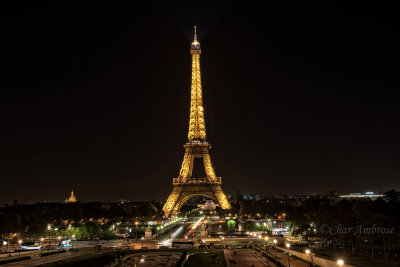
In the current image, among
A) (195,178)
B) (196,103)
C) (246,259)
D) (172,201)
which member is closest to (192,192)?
(195,178)

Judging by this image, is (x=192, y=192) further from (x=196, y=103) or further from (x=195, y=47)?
(x=195, y=47)

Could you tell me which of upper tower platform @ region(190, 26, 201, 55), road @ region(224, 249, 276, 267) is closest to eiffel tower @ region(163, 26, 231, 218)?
upper tower platform @ region(190, 26, 201, 55)

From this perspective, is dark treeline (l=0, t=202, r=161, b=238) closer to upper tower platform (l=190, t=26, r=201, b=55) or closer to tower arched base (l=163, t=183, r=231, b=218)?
tower arched base (l=163, t=183, r=231, b=218)

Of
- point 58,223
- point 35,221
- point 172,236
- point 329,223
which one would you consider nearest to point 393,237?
point 329,223

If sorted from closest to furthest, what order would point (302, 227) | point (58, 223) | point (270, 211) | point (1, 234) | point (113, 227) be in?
1. point (1, 234)
2. point (302, 227)
3. point (113, 227)
4. point (58, 223)
5. point (270, 211)

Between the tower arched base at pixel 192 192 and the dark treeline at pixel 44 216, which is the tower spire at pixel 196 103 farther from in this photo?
the dark treeline at pixel 44 216

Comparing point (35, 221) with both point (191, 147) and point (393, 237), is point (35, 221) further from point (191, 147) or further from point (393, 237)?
point (393, 237)

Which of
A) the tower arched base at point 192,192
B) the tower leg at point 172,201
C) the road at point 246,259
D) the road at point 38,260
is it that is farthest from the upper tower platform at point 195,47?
the road at point 38,260

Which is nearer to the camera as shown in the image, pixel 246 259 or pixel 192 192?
pixel 246 259
